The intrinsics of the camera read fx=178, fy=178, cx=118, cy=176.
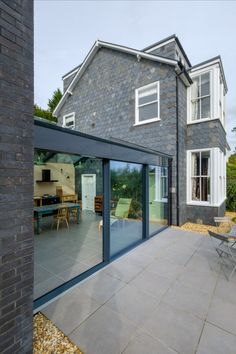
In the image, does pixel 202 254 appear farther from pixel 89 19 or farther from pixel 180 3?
pixel 89 19

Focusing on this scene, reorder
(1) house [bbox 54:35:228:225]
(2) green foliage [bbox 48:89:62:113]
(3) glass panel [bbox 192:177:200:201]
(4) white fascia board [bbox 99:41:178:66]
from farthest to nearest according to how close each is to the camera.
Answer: (2) green foliage [bbox 48:89:62:113], (3) glass panel [bbox 192:177:200:201], (1) house [bbox 54:35:228:225], (4) white fascia board [bbox 99:41:178:66]

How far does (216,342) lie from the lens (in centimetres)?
221

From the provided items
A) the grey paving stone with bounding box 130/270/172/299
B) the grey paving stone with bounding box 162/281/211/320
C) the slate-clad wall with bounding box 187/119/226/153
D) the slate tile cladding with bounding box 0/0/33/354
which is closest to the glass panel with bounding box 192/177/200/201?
the slate-clad wall with bounding box 187/119/226/153

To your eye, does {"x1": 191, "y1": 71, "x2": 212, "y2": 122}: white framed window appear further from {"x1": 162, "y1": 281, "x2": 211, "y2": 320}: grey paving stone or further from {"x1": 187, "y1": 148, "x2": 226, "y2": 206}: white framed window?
{"x1": 162, "y1": 281, "x2": 211, "y2": 320}: grey paving stone

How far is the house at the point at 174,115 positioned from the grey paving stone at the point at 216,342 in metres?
4.83

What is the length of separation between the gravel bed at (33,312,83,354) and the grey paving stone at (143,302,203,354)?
1.00m

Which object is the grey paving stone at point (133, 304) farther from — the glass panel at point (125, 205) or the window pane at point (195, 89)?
the window pane at point (195, 89)

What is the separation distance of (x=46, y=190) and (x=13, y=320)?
444 inches

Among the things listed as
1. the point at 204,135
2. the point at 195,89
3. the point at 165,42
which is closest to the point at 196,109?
the point at 195,89

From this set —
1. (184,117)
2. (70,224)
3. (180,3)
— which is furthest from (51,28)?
(70,224)

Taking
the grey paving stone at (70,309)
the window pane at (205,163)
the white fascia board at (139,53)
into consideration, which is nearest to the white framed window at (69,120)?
the white fascia board at (139,53)

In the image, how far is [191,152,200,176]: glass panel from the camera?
27.0 ft

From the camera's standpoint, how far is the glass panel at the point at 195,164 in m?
8.24

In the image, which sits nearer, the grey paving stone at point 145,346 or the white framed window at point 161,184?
the grey paving stone at point 145,346
